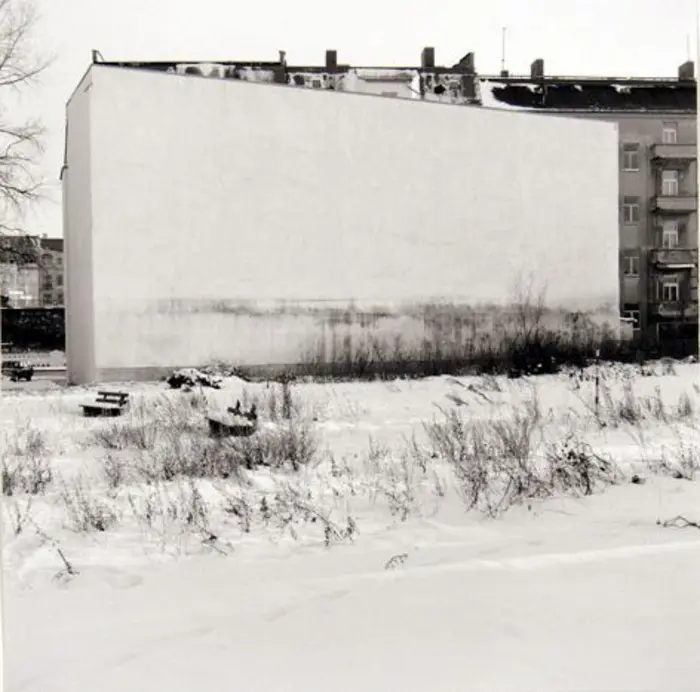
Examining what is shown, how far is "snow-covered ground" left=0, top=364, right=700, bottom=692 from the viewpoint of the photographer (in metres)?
2.71

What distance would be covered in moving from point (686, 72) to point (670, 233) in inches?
57.5

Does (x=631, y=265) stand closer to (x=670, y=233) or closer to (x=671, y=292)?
(x=670, y=233)

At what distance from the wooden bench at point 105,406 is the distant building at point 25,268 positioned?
1.17 meters

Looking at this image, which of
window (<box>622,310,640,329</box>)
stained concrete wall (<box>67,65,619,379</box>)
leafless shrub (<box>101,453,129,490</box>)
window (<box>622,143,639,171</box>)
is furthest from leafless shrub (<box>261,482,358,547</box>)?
window (<box>622,143,639,171</box>)

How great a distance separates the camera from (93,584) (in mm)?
3520

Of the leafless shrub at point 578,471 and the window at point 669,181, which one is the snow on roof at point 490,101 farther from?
the leafless shrub at point 578,471

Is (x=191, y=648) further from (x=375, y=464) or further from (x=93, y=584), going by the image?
(x=375, y=464)

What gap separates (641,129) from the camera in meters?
9.82

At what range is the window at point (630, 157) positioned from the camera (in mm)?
13794

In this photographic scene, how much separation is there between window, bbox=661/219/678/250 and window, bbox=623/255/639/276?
2.07m

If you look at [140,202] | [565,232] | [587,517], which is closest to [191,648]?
[587,517]

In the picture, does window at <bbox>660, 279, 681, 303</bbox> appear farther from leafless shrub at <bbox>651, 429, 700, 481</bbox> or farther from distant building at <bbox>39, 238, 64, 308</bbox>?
distant building at <bbox>39, 238, 64, 308</bbox>

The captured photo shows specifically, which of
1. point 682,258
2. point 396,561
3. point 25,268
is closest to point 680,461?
point 682,258

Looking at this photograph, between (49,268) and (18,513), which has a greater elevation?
(49,268)
